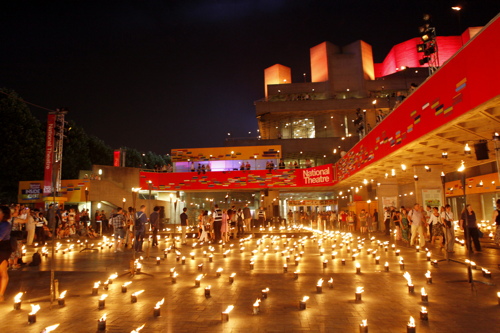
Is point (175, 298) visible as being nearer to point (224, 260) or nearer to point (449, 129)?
point (224, 260)

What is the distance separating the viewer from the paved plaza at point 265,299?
16.4 feet

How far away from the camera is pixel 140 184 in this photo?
33031mm

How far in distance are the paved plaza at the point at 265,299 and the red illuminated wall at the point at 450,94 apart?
4.00 meters

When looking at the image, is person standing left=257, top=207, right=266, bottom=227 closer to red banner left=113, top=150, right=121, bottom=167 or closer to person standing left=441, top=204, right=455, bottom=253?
person standing left=441, top=204, right=455, bottom=253

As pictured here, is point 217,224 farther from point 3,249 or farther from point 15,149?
point 15,149

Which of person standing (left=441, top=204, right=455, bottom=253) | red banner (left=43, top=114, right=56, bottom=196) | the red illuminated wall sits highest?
red banner (left=43, top=114, right=56, bottom=196)

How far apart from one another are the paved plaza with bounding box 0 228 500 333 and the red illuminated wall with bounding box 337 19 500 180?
4004 mm

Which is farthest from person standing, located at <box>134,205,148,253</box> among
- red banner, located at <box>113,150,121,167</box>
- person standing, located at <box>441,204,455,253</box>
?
red banner, located at <box>113,150,121,167</box>

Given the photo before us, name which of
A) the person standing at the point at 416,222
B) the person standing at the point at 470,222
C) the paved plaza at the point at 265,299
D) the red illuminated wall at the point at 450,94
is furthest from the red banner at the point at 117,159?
the person standing at the point at 470,222

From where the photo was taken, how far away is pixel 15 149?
35969 millimetres

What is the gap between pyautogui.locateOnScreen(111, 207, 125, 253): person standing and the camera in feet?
43.9

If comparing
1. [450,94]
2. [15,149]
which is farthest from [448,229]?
[15,149]

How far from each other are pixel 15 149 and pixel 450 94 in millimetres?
39907

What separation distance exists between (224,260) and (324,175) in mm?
20201
